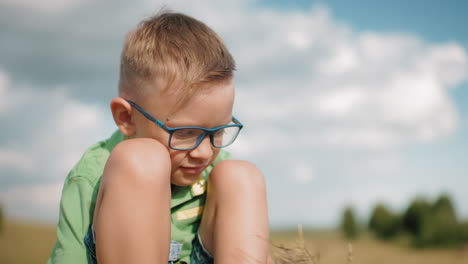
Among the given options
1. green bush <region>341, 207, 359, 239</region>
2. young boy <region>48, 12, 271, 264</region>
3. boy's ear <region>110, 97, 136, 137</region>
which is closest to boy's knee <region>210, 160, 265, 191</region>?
young boy <region>48, 12, 271, 264</region>

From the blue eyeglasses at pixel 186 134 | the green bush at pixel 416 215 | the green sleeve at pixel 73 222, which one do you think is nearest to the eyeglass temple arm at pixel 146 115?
the blue eyeglasses at pixel 186 134

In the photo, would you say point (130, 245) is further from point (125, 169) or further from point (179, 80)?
point (179, 80)

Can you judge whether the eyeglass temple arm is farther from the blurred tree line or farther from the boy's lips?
the blurred tree line

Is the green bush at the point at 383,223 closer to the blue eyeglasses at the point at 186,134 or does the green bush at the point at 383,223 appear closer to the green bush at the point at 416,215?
the green bush at the point at 416,215

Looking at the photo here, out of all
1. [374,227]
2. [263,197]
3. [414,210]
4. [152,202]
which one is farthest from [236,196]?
[374,227]

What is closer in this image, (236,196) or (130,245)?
(130,245)

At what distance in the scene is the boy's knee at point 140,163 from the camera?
1.50 meters

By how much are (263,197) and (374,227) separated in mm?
10404

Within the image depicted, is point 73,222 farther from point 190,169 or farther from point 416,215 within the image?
point 416,215

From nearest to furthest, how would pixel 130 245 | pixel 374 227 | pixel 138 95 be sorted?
pixel 130 245, pixel 138 95, pixel 374 227

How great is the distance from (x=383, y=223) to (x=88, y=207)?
10581 mm

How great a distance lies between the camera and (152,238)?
1511mm

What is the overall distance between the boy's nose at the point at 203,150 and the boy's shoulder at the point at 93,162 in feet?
1.64

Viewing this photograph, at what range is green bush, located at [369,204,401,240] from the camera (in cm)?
1083
